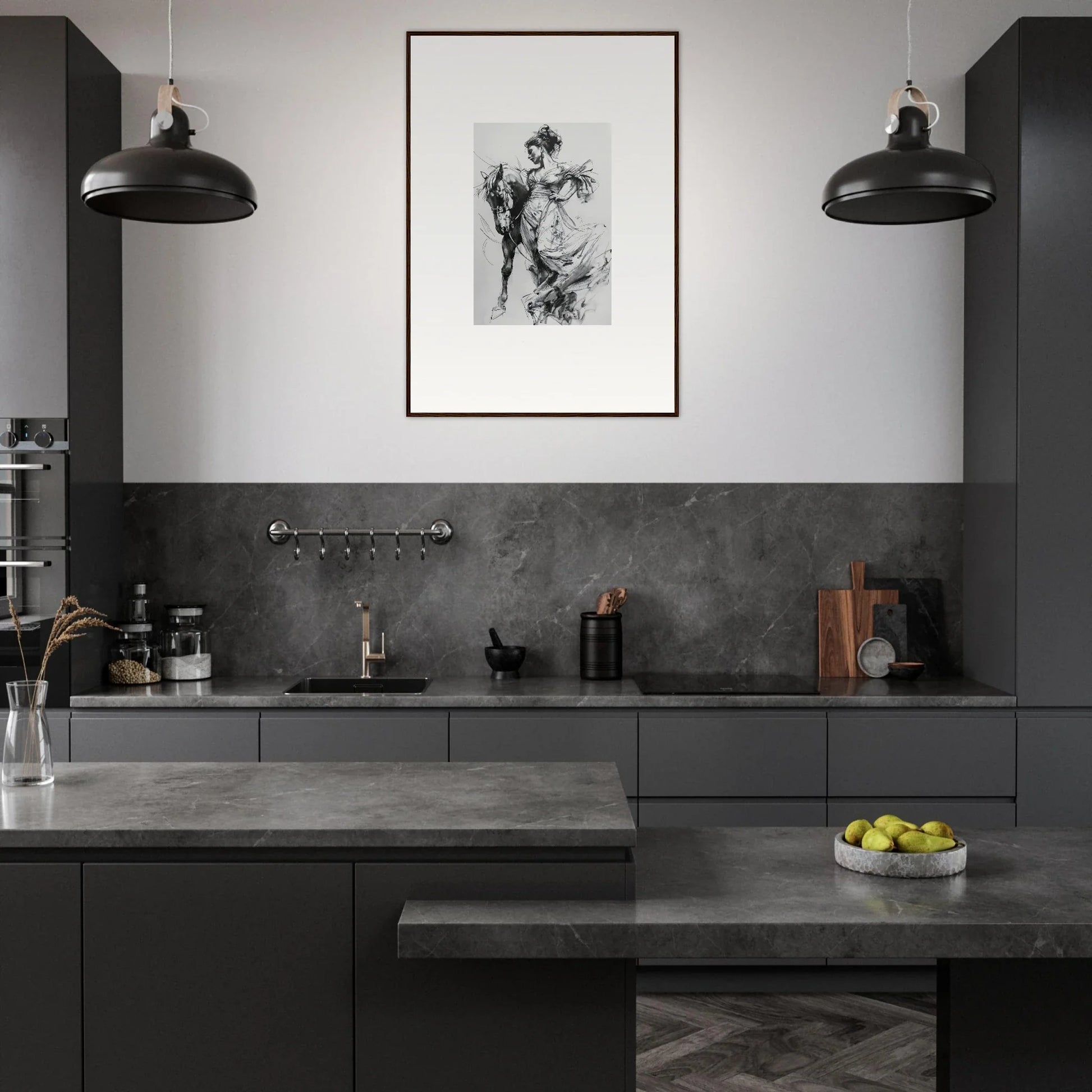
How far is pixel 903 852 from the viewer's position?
211 cm

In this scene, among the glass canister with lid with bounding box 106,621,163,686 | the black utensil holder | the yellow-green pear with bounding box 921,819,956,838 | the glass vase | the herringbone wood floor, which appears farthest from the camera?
the black utensil holder

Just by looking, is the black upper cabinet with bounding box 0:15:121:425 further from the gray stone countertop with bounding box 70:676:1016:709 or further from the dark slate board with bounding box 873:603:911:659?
the dark slate board with bounding box 873:603:911:659

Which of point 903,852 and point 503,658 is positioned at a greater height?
point 503,658

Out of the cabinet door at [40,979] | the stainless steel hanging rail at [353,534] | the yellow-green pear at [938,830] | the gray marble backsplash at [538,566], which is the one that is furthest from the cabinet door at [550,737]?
the cabinet door at [40,979]

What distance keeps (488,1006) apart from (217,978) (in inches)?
20.4

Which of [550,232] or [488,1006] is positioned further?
[550,232]

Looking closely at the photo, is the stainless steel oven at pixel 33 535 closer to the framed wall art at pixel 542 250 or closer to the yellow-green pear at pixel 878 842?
the framed wall art at pixel 542 250

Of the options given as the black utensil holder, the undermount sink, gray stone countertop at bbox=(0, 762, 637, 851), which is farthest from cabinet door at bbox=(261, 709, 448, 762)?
gray stone countertop at bbox=(0, 762, 637, 851)

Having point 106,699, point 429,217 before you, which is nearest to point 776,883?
point 106,699

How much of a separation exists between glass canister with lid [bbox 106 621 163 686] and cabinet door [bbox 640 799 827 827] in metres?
1.95


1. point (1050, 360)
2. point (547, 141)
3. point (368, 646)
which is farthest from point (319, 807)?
point (547, 141)

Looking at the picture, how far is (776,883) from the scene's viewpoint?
6.89 ft

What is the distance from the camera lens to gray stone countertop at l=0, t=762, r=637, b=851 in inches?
80.3

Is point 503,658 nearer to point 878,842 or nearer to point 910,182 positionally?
point 878,842
